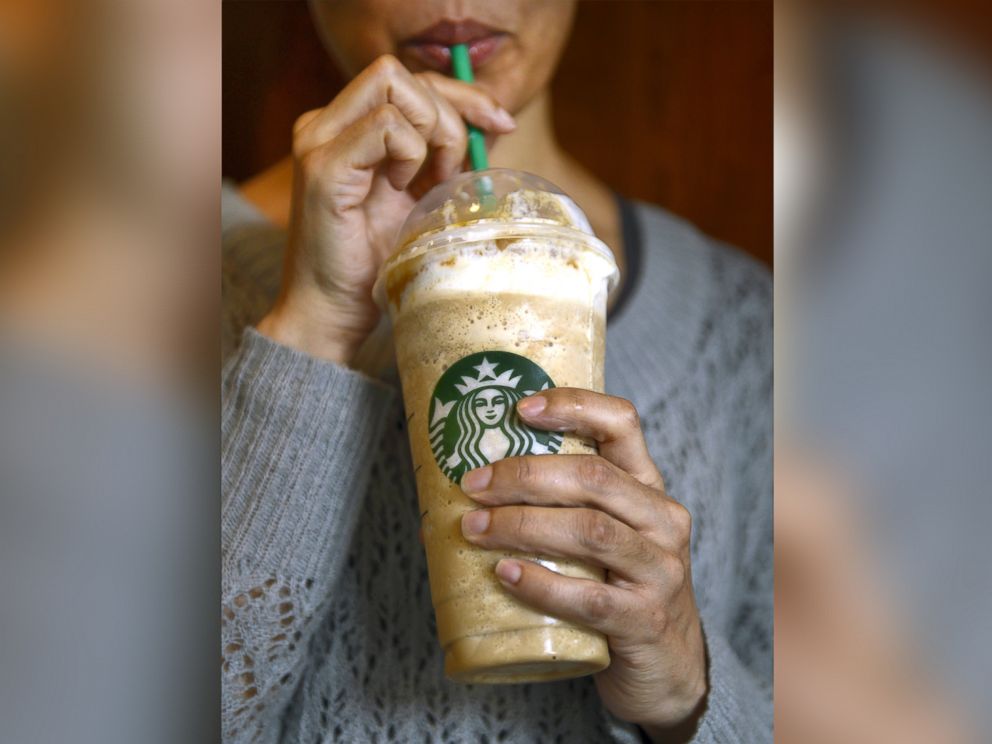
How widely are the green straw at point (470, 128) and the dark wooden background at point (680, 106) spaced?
0.39 feet

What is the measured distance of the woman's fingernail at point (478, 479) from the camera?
83cm

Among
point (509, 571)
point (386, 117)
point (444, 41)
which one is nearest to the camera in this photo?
point (509, 571)

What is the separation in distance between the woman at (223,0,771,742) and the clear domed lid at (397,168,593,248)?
0.08 meters

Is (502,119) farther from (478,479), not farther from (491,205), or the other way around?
(478,479)

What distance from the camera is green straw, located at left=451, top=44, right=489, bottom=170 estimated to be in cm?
103

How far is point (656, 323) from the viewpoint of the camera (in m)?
1.14

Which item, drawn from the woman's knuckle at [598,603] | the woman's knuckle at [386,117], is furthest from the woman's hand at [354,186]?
the woman's knuckle at [598,603]

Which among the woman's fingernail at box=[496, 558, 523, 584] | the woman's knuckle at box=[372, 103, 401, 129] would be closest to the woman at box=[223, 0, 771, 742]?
the woman's knuckle at box=[372, 103, 401, 129]

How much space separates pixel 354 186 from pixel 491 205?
6.2 inches

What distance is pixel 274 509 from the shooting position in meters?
0.99

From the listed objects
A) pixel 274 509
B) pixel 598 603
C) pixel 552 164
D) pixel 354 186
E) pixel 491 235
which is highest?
pixel 552 164
